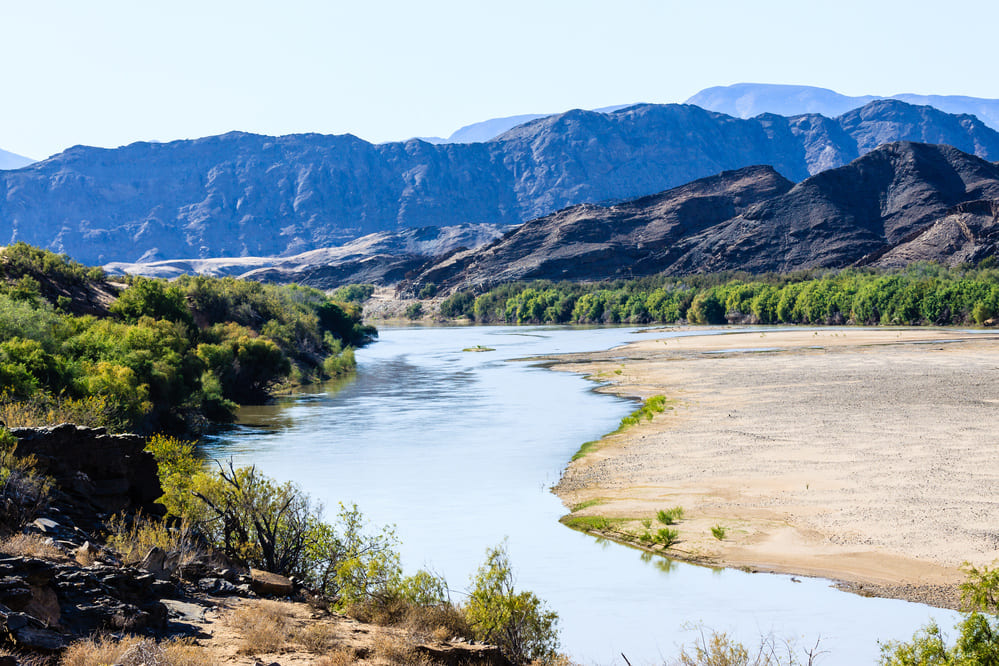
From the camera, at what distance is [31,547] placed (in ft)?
49.3

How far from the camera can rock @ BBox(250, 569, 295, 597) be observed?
17.9 meters

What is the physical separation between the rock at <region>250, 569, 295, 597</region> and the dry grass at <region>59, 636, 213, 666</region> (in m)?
4.77

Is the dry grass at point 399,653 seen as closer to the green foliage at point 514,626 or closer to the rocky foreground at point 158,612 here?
the rocky foreground at point 158,612

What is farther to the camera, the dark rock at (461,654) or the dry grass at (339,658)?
the dark rock at (461,654)

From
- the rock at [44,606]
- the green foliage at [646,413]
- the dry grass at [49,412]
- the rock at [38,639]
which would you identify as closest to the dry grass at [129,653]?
the rock at [38,639]

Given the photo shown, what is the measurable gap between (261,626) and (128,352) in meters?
36.0

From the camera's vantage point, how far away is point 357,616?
17016 millimetres

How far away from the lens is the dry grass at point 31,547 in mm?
14633

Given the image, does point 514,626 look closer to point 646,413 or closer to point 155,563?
point 155,563

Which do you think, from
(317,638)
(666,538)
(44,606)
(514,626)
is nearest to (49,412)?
(44,606)

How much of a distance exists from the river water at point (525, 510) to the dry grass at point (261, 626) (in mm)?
5864

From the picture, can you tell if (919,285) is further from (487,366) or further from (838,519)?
(838,519)

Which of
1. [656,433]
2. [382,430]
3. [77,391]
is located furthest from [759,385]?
[77,391]

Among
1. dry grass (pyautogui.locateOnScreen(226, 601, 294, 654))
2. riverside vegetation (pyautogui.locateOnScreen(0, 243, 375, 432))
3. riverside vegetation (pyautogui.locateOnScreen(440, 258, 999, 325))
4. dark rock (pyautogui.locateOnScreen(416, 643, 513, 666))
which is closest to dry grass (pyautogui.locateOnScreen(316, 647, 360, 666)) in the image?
dry grass (pyautogui.locateOnScreen(226, 601, 294, 654))
